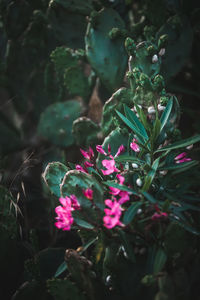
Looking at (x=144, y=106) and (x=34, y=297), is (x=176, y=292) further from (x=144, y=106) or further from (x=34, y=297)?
(x=144, y=106)

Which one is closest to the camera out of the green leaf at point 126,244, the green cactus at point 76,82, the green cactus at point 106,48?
the green leaf at point 126,244

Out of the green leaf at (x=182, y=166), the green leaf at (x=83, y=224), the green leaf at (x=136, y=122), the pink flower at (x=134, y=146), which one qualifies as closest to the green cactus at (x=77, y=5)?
the green leaf at (x=136, y=122)

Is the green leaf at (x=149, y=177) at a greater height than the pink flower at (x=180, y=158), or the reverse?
the green leaf at (x=149, y=177)

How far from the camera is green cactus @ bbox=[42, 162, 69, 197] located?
50.0 inches

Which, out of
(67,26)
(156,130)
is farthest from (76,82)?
(156,130)

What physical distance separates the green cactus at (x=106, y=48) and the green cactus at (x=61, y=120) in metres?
0.34

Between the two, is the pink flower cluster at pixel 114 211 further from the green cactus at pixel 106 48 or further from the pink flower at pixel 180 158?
the green cactus at pixel 106 48

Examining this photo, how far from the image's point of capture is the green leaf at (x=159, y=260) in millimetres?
1058

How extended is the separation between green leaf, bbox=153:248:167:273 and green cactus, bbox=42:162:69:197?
42 centimetres

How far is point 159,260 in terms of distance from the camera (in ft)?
3.53

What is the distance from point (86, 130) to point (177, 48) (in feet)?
1.99

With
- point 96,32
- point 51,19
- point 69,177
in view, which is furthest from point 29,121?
point 69,177

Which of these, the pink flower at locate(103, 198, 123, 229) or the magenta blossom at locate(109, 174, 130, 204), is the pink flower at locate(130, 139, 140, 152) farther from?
the pink flower at locate(103, 198, 123, 229)

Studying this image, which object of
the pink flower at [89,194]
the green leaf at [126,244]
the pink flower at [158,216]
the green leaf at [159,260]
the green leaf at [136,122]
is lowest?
the green leaf at [159,260]
